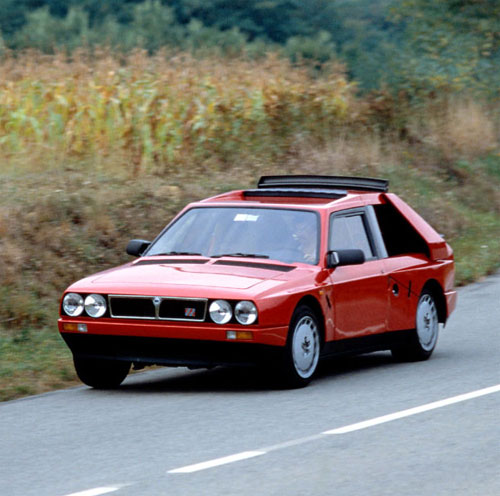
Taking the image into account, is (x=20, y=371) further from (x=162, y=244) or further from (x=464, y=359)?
(x=464, y=359)

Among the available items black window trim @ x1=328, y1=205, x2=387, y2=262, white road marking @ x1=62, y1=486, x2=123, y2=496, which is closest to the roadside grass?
black window trim @ x1=328, y1=205, x2=387, y2=262

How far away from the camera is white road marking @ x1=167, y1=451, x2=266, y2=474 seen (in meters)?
7.21

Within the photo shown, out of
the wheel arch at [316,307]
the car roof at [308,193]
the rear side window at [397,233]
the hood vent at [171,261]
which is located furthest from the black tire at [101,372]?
the rear side window at [397,233]

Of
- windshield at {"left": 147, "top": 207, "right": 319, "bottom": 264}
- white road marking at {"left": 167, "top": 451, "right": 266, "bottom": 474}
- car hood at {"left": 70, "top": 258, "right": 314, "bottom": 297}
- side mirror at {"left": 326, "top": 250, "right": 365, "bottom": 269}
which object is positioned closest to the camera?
white road marking at {"left": 167, "top": 451, "right": 266, "bottom": 474}

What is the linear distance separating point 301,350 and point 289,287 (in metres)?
0.55

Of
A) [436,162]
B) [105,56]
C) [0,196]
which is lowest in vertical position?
[436,162]

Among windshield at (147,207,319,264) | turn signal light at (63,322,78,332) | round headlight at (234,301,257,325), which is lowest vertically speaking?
turn signal light at (63,322,78,332)

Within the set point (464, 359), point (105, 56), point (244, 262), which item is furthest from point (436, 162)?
point (244, 262)

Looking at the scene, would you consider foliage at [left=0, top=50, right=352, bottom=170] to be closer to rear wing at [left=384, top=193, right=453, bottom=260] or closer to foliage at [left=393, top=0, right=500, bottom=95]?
foliage at [left=393, top=0, right=500, bottom=95]

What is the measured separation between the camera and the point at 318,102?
80.6ft

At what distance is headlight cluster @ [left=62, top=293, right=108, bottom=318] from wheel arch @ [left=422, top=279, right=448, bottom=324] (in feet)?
11.6

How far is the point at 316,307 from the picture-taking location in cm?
1030

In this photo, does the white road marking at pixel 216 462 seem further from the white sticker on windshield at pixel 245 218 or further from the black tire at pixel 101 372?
the white sticker on windshield at pixel 245 218

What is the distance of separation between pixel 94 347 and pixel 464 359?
3712mm
